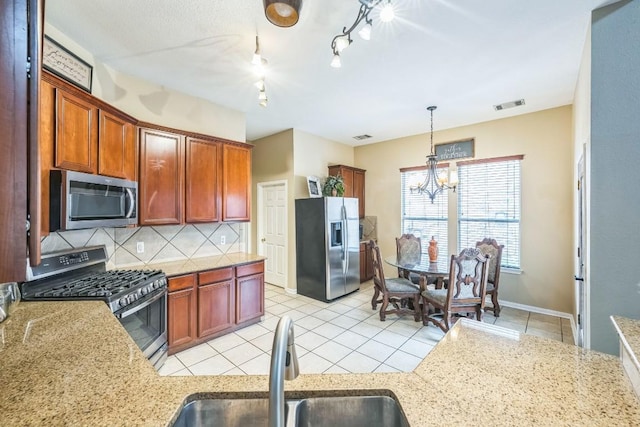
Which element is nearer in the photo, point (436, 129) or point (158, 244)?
point (158, 244)

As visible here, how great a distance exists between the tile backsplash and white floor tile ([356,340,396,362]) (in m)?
2.12

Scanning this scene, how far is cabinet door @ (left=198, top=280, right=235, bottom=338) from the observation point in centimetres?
294

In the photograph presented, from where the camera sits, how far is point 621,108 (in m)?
1.76

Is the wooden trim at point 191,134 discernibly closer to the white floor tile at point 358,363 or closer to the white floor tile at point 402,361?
the white floor tile at point 358,363

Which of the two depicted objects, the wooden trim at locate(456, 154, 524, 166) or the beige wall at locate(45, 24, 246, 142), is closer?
the beige wall at locate(45, 24, 246, 142)

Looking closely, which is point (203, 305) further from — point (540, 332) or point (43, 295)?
point (540, 332)

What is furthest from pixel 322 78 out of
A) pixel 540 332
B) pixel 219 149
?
pixel 540 332

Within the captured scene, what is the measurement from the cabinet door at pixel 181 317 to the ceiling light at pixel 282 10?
254 centimetres

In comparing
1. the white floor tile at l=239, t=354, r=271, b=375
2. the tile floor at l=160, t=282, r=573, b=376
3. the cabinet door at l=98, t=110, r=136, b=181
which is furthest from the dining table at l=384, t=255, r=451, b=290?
the cabinet door at l=98, t=110, r=136, b=181

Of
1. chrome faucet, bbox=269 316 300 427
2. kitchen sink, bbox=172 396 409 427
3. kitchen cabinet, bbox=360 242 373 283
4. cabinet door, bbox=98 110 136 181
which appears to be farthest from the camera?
kitchen cabinet, bbox=360 242 373 283

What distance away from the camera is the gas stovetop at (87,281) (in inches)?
74.0

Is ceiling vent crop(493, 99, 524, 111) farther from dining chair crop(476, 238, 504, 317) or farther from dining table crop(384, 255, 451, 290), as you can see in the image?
dining table crop(384, 255, 451, 290)

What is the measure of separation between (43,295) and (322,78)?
308 cm

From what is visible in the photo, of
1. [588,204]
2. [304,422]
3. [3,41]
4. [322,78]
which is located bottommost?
[304,422]
